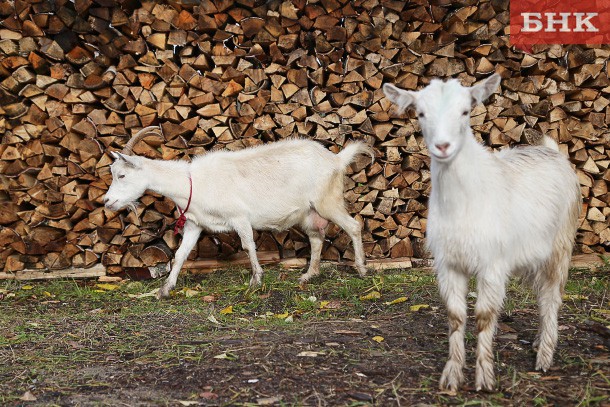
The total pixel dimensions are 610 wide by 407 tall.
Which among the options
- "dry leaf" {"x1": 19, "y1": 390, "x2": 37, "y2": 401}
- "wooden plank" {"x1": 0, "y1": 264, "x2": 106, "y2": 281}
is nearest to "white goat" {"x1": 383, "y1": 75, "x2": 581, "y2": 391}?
"dry leaf" {"x1": 19, "y1": 390, "x2": 37, "y2": 401}

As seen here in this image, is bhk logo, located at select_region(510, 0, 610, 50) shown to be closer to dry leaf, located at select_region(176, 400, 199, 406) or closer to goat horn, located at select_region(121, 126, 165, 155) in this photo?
goat horn, located at select_region(121, 126, 165, 155)

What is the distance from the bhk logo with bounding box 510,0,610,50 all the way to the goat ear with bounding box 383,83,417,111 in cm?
329

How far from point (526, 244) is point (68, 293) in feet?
13.1

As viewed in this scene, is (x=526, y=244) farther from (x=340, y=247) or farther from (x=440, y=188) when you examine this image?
(x=340, y=247)

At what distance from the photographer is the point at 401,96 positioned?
3398 mm

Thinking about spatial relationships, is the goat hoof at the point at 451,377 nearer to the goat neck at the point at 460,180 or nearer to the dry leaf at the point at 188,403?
the goat neck at the point at 460,180

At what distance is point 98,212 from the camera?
6.39 meters

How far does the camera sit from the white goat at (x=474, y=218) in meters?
3.21

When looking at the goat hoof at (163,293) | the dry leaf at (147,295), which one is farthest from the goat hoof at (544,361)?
the dry leaf at (147,295)

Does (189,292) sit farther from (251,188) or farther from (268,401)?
(268,401)

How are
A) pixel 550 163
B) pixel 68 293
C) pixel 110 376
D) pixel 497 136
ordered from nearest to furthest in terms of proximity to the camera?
pixel 110 376 → pixel 550 163 → pixel 68 293 → pixel 497 136

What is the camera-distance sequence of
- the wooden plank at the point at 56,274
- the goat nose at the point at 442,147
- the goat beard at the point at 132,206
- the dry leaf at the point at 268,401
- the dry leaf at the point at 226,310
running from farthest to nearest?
the wooden plank at the point at 56,274, the goat beard at the point at 132,206, the dry leaf at the point at 226,310, the dry leaf at the point at 268,401, the goat nose at the point at 442,147

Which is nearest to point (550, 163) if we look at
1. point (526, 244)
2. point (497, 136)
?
point (526, 244)

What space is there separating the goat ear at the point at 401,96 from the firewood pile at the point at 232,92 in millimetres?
2854
